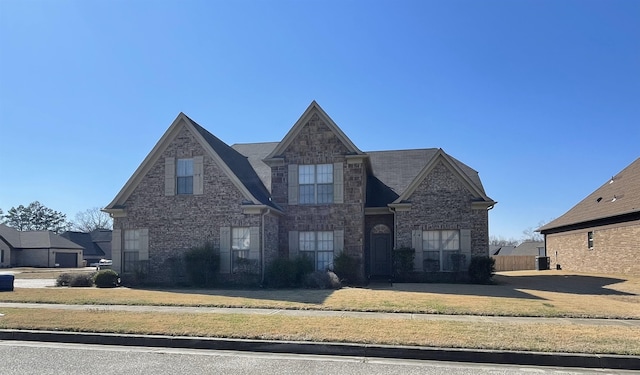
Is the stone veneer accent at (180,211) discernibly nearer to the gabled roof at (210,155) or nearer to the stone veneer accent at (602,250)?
the gabled roof at (210,155)

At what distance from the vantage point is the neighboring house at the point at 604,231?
25.6 metres

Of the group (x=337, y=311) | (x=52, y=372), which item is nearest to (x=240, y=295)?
(x=337, y=311)

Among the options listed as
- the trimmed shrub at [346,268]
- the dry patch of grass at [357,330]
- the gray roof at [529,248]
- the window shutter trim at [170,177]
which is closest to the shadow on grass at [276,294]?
the trimmed shrub at [346,268]

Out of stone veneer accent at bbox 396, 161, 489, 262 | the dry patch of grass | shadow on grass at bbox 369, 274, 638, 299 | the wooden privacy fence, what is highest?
stone veneer accent at bbox 396, 161, 489, 262

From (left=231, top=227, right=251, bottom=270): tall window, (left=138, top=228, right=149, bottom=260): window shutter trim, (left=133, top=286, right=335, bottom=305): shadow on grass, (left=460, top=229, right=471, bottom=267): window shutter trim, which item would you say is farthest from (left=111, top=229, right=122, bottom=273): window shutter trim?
(left=460, top=229, right=471, bottom=267): window shutter trim

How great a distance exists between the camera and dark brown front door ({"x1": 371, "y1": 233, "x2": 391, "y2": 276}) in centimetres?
2516

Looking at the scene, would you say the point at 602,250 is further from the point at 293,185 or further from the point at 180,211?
the point at 180,211

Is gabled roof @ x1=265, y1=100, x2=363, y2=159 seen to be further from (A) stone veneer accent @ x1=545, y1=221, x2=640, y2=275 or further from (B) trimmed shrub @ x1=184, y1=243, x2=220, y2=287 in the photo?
(A) stone veneer accent @ x1=545, y1=221, x2=640, y2=275

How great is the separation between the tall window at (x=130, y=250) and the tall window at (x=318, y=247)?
7299mm

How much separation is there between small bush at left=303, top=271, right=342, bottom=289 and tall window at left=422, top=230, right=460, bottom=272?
15.7 ft

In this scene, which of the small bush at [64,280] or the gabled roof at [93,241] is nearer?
the small bush at [64,280]

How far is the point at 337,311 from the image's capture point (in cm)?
1301

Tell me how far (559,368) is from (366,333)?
131 inches

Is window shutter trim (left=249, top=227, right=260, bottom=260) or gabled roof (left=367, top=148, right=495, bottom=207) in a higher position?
gabled roof (left=367, top=148, right=495, bottom=207)
